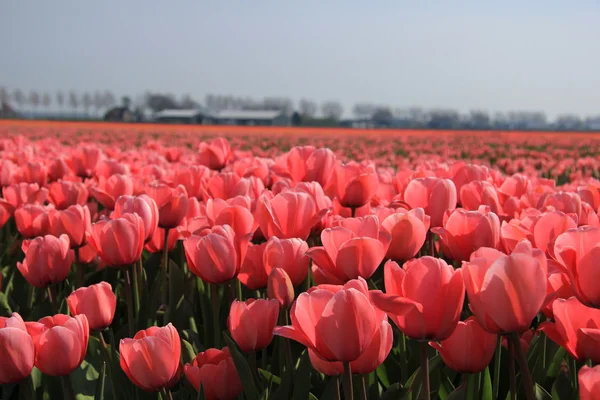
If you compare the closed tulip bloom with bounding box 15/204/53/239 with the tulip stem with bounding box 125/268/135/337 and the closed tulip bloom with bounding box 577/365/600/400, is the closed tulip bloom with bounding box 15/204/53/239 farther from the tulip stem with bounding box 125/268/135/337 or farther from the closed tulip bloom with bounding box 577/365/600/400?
the closed tulip bloom with bounding box 577/365/600/400

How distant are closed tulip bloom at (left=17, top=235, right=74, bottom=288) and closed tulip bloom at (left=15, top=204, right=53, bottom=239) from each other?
1.62 feet

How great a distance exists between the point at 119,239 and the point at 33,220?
33.9 inches

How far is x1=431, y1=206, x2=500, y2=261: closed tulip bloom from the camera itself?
147cm

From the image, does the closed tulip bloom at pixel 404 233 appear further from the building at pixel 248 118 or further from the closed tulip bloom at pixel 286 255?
the building at pixel 248 118

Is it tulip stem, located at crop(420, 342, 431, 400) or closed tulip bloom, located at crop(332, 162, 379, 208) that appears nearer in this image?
tulip stem, located at crop(420, 342, 431, 400)

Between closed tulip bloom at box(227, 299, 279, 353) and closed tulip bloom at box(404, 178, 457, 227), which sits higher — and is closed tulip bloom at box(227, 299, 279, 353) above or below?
below

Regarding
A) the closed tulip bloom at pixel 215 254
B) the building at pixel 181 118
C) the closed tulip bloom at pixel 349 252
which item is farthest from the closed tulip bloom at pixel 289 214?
the building at pixel 181 118

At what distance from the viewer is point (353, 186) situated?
2.17m

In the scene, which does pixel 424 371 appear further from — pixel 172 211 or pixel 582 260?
pixel 172 211

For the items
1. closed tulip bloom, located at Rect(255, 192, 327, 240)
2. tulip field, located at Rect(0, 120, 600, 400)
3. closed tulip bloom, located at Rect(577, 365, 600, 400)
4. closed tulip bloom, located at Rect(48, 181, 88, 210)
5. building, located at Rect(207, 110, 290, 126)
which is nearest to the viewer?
closed tulip bloom, located at Rect(577, 365, 600, 400)

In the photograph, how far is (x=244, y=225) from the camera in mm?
1759

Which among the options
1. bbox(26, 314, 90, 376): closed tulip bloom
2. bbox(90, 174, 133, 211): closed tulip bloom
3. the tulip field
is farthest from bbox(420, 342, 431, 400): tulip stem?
bbox(90, 174, 133, 211): closed tulip bloom

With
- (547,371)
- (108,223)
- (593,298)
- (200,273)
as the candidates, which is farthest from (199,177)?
(593,298)

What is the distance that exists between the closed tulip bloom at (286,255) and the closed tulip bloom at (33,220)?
1272 mm
